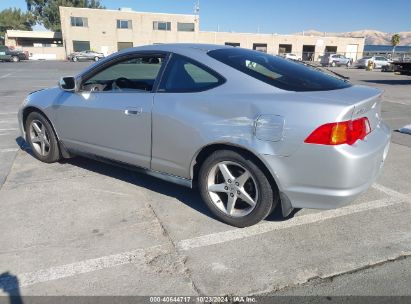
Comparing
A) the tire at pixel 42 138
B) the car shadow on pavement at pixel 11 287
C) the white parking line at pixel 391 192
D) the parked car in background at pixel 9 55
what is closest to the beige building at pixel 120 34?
the parked car in background at pixel 9 55

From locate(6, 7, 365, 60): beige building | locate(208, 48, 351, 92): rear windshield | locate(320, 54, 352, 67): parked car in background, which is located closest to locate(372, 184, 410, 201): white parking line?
locate(208, 48, 351, 92): rear windshield

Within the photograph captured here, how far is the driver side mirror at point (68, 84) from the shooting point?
4.21 meters

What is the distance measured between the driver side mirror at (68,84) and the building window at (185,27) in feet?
188

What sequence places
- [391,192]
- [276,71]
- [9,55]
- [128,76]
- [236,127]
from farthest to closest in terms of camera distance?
[9,55] → [128,76] → [391,192] → [276,71] → [236,127]

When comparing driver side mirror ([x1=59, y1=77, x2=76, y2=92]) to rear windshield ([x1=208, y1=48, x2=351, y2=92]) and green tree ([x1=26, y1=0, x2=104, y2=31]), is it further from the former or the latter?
green tree ([x1=26, y1=0, x2=104, y2=31])

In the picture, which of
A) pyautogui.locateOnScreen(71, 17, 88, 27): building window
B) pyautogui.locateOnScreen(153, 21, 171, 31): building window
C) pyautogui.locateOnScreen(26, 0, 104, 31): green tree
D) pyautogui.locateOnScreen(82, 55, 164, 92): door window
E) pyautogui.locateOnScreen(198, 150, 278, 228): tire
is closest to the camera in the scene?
pyautogui.locateOnScreen(198, 150, 278, 228): tire

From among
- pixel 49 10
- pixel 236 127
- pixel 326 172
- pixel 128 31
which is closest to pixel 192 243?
pixel 236 127

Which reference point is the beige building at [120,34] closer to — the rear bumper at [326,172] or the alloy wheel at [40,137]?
the alloy wheel at [40,137]

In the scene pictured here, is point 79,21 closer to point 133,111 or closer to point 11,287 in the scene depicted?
point 133,111

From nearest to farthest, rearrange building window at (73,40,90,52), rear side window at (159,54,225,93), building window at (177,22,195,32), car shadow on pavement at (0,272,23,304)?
car shadow on pavement at (0,272,23,304)
rear side window at (159,54,225,93)
building window at (73,40,90,52)
building window at (177,22,195,32)

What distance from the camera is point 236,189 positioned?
3168 mm

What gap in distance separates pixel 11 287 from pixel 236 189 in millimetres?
1838

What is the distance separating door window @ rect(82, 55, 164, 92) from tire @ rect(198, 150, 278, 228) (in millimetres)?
1038

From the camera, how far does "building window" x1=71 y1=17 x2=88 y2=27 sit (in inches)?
2092
